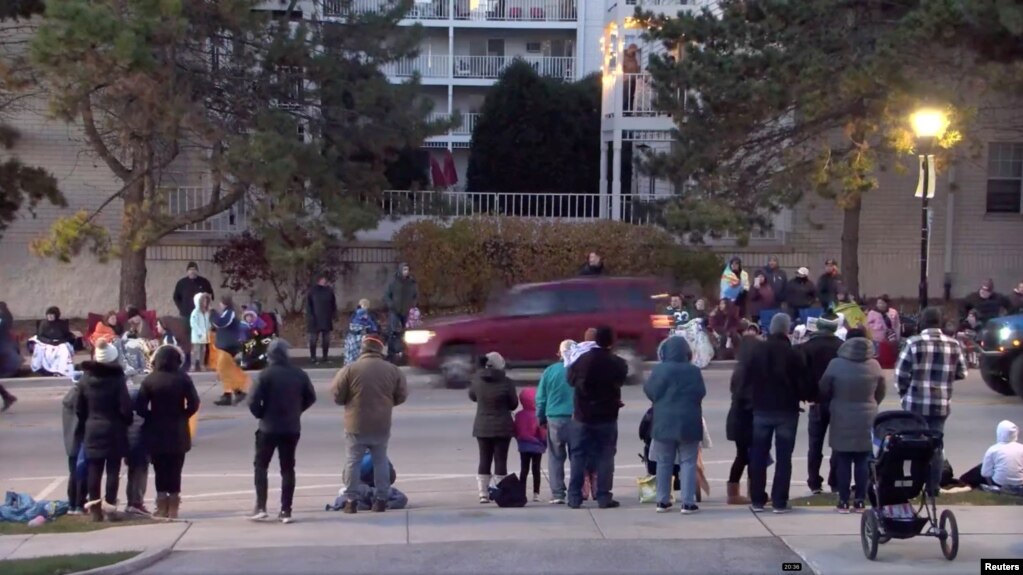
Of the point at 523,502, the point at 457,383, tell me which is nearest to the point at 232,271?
the point at 457,383

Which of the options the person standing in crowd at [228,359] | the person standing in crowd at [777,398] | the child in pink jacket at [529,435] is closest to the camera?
the person standing in crowd at [777,398]

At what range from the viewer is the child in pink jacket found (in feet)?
40.7

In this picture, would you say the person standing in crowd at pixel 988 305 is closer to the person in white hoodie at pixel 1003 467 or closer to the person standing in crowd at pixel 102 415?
the person in white hoodie at pixel 1003 467

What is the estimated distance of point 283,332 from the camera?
89.2 feet

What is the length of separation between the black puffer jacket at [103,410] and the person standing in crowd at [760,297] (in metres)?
15.7

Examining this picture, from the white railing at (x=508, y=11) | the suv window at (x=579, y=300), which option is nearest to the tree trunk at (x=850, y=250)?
the suv window at (x=579, y=300)

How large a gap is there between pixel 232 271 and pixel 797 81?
12.8 meters

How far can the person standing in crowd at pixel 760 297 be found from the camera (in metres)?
24.9

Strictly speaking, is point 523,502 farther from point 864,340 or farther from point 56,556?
point 56,556

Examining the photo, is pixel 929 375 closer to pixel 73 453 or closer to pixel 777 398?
pixel 777 398

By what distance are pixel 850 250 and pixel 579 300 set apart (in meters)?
10.3

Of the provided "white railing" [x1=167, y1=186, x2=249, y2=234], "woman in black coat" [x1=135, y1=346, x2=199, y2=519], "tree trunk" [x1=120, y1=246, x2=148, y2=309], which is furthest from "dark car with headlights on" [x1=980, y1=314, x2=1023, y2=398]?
"white railing" [x1=167, y1=186, x2=249, y2=234]

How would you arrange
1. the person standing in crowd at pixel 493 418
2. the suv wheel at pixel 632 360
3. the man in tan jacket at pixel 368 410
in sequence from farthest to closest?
the suv wheel at pixel 632 360, the person standing in crowd at pixel 493 418, the man in tan jacket at pixel 368 410

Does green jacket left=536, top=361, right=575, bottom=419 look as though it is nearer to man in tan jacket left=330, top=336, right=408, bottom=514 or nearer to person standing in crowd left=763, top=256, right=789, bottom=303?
man in tan jacket left=330, top=336, right=408, bottom=514
